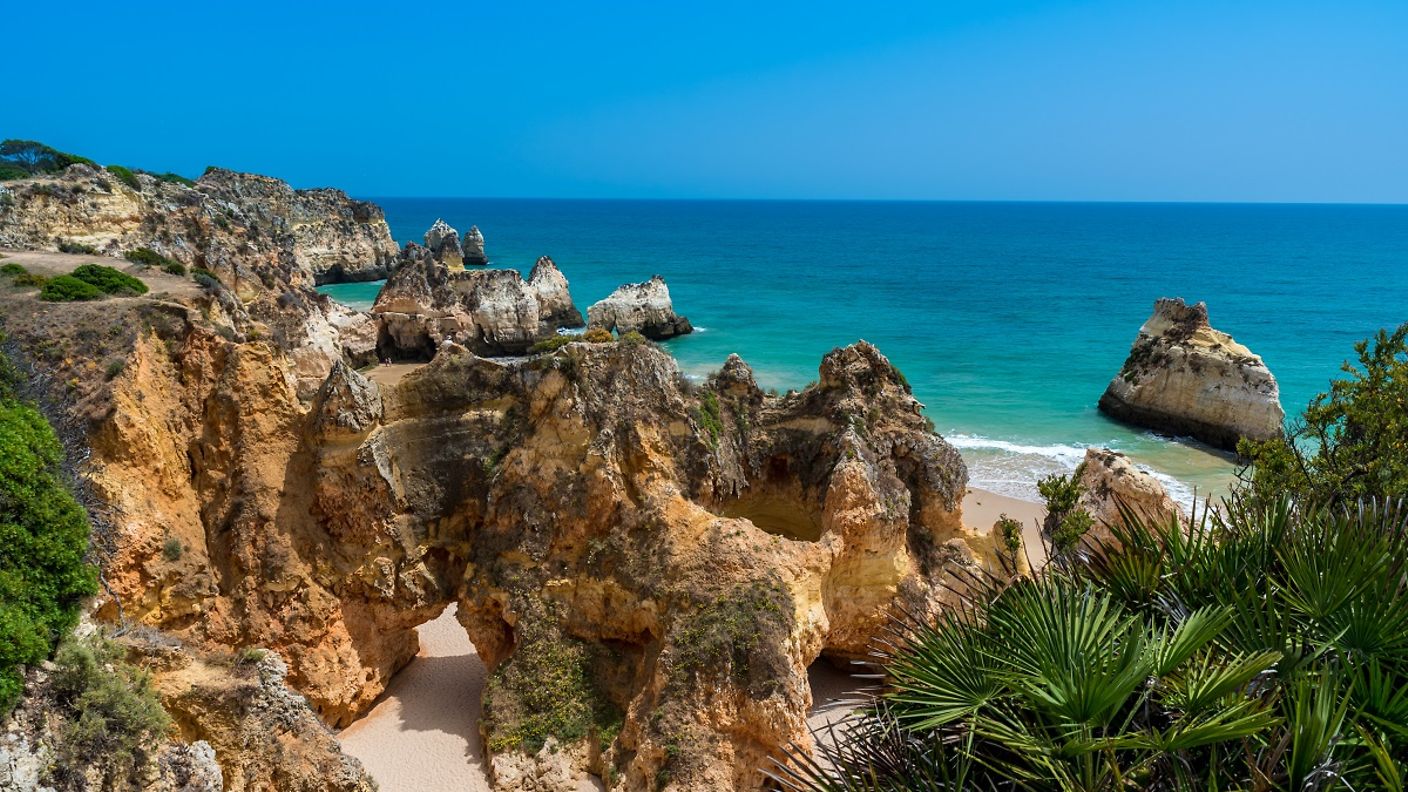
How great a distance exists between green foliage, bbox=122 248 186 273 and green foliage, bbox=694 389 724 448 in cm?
1951

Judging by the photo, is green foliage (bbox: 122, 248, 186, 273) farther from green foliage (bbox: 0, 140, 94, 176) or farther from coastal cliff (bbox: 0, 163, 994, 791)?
green foliage (bbox: 0, 140, 94, 176)

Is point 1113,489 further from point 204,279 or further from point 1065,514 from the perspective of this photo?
point 204,279

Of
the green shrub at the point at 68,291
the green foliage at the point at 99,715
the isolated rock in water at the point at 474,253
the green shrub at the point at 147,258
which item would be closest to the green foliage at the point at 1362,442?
the green foliage at the point at 99,715

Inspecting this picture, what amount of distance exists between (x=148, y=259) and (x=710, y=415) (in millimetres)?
22389

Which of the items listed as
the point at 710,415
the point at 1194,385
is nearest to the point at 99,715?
the point at 710,415

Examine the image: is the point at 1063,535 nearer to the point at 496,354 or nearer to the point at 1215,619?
the point at 1215,619

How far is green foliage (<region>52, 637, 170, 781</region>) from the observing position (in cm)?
874

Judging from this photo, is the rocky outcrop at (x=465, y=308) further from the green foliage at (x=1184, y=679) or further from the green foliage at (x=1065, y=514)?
the green foliage at (x=1184, y=679)

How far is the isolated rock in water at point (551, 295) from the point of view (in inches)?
2532

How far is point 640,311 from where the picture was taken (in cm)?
6562

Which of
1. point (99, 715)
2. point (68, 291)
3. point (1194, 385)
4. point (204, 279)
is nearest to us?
point (99, 715)

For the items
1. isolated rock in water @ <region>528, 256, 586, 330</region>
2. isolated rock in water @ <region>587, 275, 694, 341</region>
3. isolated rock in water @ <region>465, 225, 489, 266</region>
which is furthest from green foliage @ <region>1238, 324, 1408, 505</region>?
isolated rock in water @ <region>465, 225, 489, 266</region>

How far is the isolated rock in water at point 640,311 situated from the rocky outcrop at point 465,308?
394 cm

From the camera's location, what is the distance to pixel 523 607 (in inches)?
625
